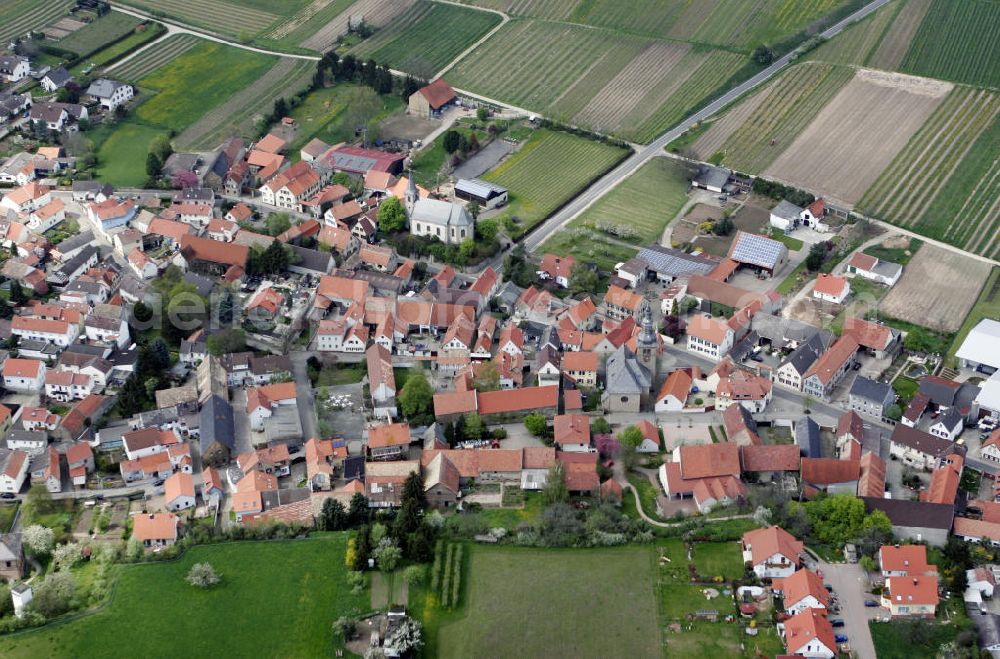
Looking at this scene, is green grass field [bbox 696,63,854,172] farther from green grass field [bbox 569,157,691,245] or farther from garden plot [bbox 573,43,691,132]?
garden plot [bbox 573,43,691,132]

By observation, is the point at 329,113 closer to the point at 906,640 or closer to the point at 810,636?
the point at 810,636

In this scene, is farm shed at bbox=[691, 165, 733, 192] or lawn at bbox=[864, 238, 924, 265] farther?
farm shed at bbox=[691, 165, 733, 192]

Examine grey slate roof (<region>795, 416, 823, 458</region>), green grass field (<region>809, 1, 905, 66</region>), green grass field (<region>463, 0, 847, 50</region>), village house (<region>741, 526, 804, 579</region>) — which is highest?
green grass field (<region>463, 0, 847, 50</region>)

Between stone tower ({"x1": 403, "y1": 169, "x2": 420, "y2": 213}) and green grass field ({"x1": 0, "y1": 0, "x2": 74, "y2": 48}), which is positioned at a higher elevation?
green grass field ({"x1": 0, "y1": 0, "x2": 74, "y2": 48})

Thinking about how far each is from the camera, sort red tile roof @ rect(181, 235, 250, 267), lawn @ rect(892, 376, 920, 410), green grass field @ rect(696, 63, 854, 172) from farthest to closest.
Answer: green grass field @ rect(696, 63, 854, 172) < red tile roof @ rect(181, 235, 250, 267) < lawn @ rect(892, 376, 920, 410)

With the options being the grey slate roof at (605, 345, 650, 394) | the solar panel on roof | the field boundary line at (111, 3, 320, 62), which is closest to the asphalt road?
the solar panel on roof

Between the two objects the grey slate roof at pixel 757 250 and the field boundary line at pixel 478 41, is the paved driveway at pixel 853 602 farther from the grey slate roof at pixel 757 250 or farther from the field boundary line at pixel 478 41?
the field boundary line at pixel 478 41

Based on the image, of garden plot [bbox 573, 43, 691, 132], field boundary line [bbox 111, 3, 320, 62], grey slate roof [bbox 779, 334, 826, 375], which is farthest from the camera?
field boundary line [bbox 111, 3, 320, 62]

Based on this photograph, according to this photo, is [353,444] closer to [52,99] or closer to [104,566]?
[104,566]

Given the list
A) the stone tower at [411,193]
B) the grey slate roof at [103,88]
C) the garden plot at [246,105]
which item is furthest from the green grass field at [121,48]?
the stone tower at [411,193]
